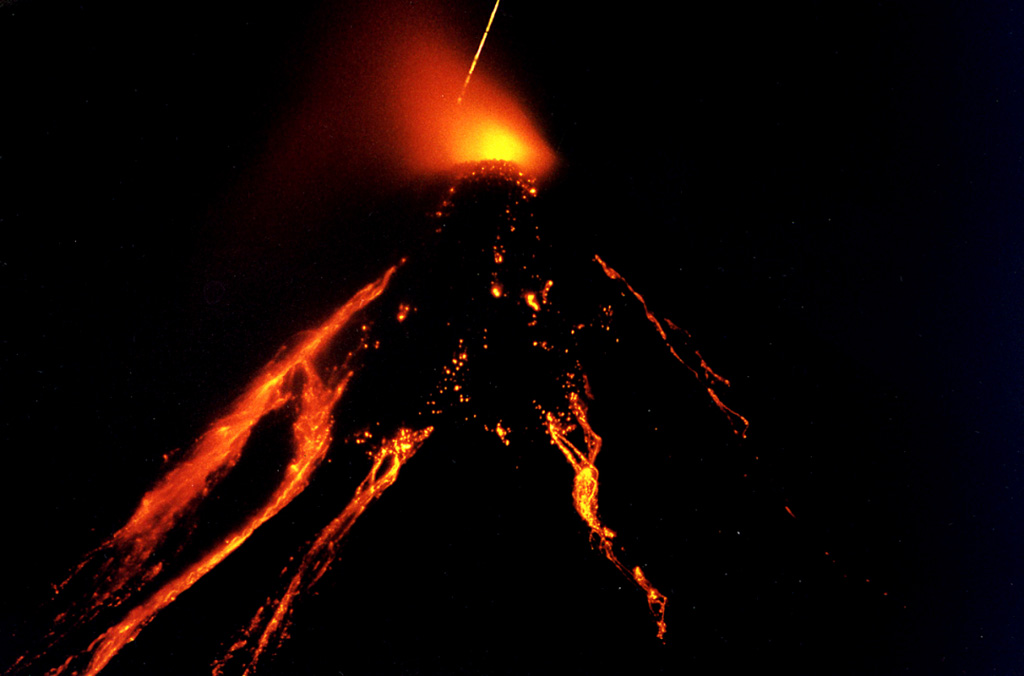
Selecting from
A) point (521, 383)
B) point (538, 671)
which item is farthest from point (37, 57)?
point (538, 671)

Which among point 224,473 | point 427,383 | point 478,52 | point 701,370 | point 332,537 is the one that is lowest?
point 224,473

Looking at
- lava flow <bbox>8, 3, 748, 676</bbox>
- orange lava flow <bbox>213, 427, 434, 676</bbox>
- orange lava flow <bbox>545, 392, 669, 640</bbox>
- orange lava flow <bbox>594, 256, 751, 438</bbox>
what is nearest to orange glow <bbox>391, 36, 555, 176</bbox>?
lava flow <bbox>8, 3, 748, 676</bbox>

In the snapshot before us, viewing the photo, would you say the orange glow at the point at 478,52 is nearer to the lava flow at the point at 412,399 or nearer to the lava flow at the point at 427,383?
the lava flow at the point at 427,383

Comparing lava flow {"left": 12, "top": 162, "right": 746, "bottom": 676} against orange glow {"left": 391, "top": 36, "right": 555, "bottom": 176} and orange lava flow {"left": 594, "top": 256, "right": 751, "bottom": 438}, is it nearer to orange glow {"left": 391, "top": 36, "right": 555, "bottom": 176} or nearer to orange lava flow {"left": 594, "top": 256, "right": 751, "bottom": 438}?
orange lava flow {"left": 594, "top": 256, "right": 751, "bottom": 438}

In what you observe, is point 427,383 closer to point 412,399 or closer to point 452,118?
point 412,399

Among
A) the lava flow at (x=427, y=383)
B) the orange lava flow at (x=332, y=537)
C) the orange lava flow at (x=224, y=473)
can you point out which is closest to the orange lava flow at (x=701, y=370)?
the lava flow at (x=427, y=383)

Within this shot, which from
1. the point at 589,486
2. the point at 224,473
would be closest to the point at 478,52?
the point at 589,486
